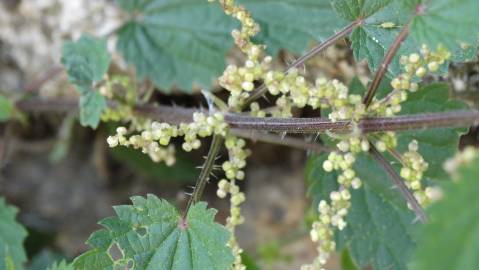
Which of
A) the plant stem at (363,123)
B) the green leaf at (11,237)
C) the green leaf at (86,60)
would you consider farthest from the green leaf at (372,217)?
the green leaf at (11,237)

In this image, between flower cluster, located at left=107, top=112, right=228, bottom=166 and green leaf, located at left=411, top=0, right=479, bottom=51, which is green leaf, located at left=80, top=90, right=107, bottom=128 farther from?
green leaf, located at left=411, top=0, right=479, bottom=51

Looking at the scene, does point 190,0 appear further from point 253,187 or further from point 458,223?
point 458,223

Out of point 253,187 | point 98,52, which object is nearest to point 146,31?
point 98,52

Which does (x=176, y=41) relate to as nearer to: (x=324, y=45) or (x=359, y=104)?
(x=324, y=45)

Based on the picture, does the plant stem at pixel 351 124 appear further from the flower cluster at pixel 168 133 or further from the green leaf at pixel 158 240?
the green leaf at pixel 158 240

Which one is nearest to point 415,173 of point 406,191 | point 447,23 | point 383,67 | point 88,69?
point 406,191
